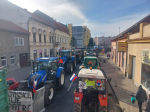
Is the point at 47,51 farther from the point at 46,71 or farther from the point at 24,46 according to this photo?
the point at 46,71

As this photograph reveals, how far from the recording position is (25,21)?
56.0 feet

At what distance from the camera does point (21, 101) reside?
4.75 metres

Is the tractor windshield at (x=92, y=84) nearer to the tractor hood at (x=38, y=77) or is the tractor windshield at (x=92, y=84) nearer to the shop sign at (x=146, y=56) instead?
the tractor hood at (x=38, y=77)

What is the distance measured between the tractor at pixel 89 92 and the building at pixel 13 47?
1119cm

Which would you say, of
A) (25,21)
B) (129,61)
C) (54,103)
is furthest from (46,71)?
(25,21)

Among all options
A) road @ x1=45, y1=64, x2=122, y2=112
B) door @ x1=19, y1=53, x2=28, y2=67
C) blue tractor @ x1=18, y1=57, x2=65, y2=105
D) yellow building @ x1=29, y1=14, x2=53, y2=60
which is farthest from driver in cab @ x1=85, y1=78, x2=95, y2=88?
yellow building @ x1=29, y1=14, x2=53, y2=60

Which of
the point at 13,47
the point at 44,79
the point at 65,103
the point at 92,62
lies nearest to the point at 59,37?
the point at 13,47

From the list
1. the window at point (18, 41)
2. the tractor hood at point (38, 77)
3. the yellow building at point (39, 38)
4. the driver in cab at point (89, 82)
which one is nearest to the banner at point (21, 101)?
the tractor hood at point (38, 77)

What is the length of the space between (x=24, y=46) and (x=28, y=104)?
13.4m

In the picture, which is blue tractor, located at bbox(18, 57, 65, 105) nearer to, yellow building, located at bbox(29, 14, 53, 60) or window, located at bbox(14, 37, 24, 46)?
window, located at bbox(14, 37, 24, 46)

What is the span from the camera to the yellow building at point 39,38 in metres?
18.4

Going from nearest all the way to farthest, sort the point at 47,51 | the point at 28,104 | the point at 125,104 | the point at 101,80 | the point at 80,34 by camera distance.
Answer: the point at 28,104, the point at 101,80, the point at 125,104, the point at 47,51, the point at 80,34

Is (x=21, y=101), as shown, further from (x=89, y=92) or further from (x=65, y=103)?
(x=89, y=92)

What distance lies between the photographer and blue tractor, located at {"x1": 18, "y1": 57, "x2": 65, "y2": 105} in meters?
5.86
